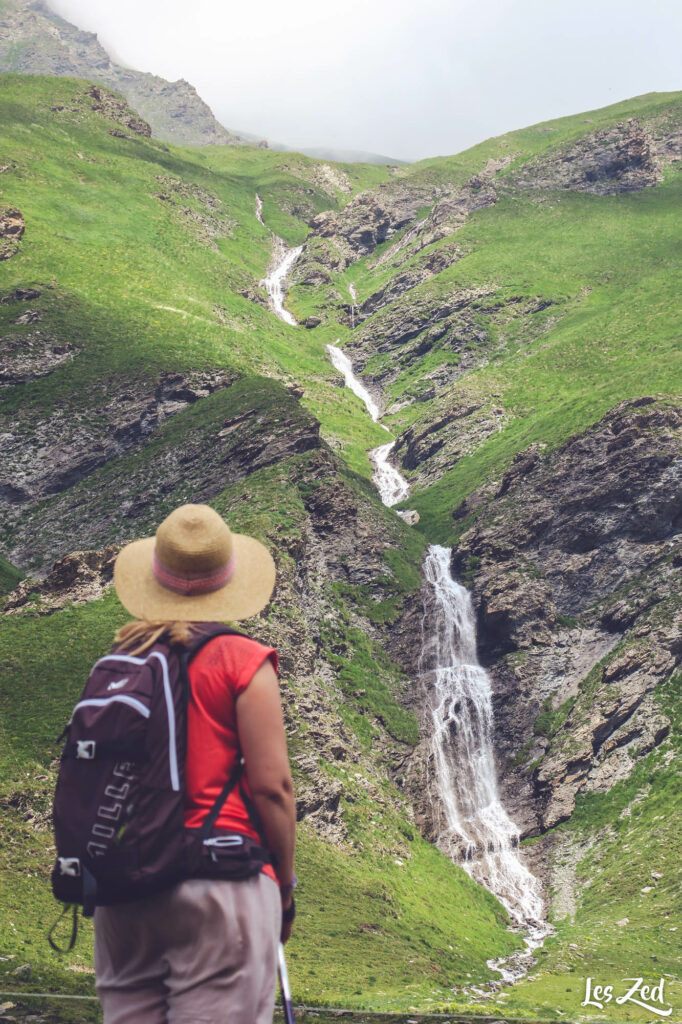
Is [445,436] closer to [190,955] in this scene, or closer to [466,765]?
[466,765]

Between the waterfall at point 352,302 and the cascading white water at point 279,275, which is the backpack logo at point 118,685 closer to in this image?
the cascading white water at point 279,275

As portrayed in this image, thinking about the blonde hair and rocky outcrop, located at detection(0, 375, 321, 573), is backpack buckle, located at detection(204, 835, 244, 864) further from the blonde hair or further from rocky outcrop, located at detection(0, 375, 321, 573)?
rocky outcrop, located at detection(0, 375, 321, 573)

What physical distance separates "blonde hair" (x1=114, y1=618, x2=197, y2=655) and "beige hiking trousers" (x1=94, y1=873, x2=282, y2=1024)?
1.38 m

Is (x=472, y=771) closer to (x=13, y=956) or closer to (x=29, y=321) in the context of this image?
(x=13, y=956)

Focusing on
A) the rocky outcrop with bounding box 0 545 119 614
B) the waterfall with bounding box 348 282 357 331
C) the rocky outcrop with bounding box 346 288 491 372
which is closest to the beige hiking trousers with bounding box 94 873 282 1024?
the rocky outcrop with bounding box 0 545 119 614

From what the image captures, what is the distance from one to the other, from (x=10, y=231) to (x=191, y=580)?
10794 cm

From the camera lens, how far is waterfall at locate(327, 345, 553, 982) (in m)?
43.6

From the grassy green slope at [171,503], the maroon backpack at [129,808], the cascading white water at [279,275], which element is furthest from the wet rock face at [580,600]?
the cascading white water at [279,275]

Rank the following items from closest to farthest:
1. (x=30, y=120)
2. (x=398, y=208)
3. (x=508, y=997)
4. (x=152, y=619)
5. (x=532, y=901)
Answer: (x=152, y=619)
(x=508, y=997)
(x=532, y=901)
(x=30, y=120)
(x=398, y=208)

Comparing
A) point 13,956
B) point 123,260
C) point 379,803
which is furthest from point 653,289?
point 13,956

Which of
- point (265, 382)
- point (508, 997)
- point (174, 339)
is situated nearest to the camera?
point (508, 997)

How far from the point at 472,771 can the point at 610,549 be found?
21.1m

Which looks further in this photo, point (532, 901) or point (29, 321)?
point (29, 321)

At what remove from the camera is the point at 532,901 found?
43.3m
